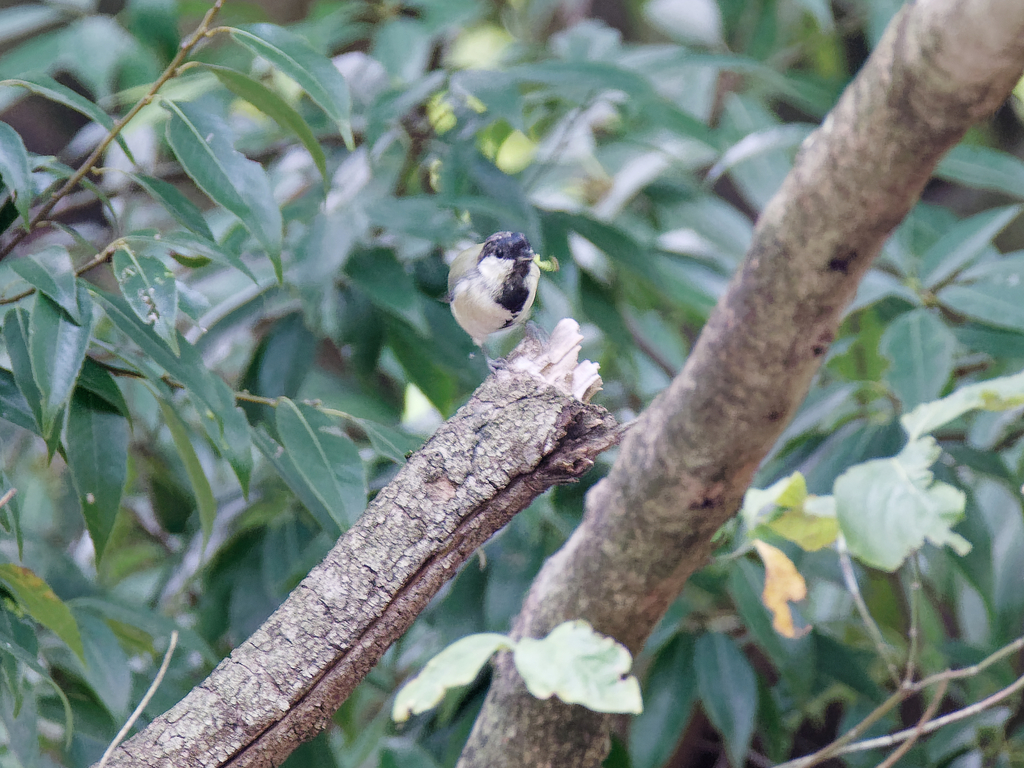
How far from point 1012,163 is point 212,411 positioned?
156 centimetres

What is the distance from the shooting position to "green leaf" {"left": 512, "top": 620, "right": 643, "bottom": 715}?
706mm

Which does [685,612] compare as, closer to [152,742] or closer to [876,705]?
[876,705]

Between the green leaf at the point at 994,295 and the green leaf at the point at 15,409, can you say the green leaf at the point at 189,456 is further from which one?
the green leaf at the point at 994,295

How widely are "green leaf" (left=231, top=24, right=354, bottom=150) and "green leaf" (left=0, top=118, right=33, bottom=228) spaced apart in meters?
0.23

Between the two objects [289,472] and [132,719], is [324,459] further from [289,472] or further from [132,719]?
[132,719]

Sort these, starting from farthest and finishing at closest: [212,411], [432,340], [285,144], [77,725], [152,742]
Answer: [285,144] → [432,340] → [77,725] → [212,411] → [152,742]

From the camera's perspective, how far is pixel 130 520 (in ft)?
6.55

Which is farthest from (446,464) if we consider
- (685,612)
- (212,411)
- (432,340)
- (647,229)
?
(647,229)

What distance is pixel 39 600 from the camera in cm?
84

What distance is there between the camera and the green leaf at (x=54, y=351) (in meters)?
0.76

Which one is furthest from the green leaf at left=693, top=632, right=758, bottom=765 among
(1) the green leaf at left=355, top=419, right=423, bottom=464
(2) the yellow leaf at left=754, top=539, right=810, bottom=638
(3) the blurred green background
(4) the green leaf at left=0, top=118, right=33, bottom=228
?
(4) the green leaf at left=0, top=118, right=33, bottom=228

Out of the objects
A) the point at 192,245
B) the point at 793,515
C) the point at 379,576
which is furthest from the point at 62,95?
the point at 793,515

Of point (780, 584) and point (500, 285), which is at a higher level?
point (500, 285)

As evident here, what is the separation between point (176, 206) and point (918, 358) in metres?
1.02
